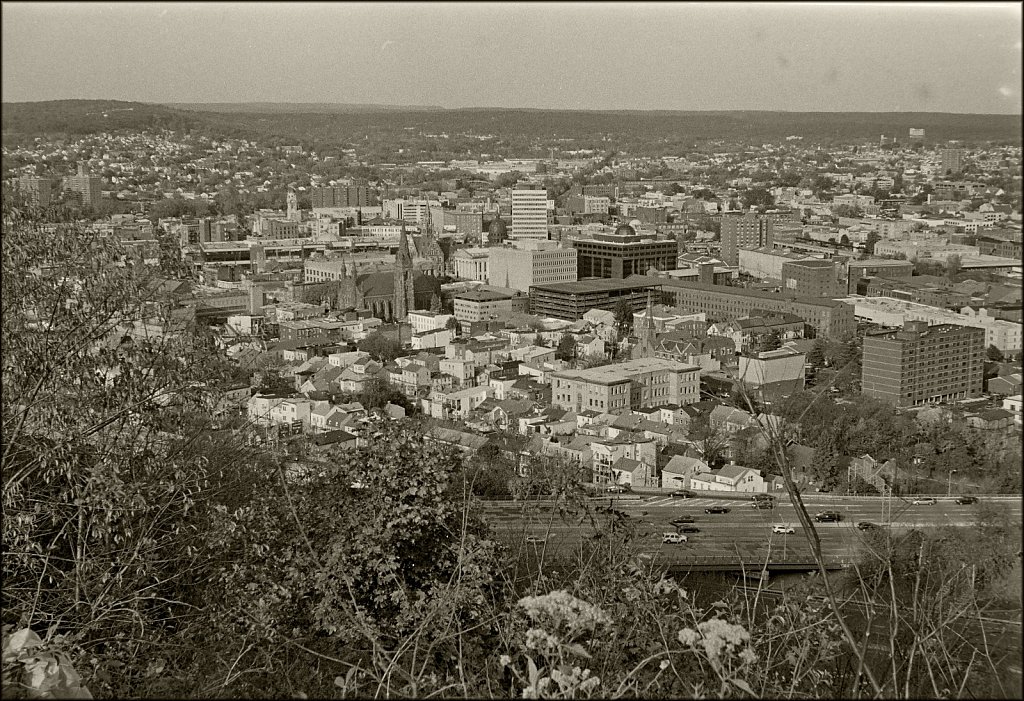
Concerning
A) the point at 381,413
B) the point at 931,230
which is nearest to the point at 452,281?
the point at 931,230

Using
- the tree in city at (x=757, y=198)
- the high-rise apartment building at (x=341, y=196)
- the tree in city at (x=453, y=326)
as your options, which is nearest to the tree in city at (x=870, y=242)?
the tree in city at (x=757, y=198)

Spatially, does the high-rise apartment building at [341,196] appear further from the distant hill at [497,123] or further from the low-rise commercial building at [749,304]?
the low-rise commercial building at [749,304]

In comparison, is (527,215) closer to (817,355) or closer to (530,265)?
(530,265)

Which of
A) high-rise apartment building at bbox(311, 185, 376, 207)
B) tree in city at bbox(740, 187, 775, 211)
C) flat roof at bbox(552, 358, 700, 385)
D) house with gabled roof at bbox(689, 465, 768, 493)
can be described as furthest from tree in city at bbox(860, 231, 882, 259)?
house with gabled roof at bbox(689, 465, 768, 493)

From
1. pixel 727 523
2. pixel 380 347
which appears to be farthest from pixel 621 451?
pixel 380 347

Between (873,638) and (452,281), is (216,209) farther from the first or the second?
(873,638)

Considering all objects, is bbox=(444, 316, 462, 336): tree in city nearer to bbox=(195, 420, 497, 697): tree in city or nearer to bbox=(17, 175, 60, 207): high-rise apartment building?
bbox=(17, 175, 60, 207): high-rise apartment building
